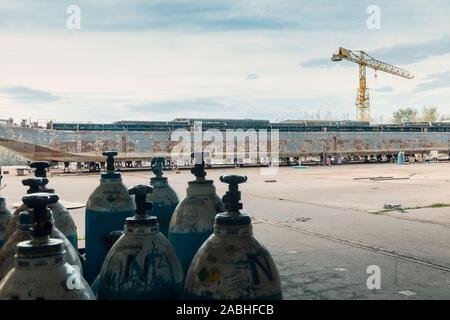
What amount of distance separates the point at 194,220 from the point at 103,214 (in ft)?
4.13

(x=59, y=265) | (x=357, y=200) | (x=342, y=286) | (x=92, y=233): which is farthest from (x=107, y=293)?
(x=357, y=200)

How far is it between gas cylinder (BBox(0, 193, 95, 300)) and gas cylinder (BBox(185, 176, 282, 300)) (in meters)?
0.73

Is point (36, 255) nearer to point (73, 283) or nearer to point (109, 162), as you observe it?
point (73, 283)

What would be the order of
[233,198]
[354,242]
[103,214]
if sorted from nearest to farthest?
[233,198] → [103,214] → [354,242]

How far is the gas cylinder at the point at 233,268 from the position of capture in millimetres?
2566

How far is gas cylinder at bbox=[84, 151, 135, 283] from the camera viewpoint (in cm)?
471

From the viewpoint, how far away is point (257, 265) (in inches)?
104

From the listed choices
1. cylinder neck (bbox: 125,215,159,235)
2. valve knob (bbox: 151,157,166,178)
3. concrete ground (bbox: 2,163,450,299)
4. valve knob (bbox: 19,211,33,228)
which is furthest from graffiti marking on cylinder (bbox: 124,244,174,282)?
concrete ground (bbox: 2,163,450,299)

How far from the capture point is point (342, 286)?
656 cm

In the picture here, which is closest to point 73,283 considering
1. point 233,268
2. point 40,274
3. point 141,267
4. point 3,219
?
point 40,274

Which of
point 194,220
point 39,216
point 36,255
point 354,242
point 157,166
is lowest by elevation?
point 354,242

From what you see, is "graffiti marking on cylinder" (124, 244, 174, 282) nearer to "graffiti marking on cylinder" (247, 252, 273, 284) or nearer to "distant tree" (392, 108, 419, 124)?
"graffiti marking on cylinder" (247, 252, 273, 284)

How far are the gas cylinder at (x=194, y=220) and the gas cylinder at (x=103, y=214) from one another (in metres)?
0.87

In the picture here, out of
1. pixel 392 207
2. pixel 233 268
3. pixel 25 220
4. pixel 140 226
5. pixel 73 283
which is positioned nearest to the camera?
pixel 73 283
